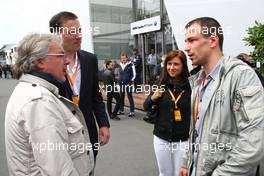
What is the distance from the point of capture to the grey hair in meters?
1.98

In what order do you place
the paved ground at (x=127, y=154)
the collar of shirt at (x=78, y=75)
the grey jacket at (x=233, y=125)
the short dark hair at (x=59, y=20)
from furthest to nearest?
1. the paved ground at (x=127, y=154)
2. the collar of shirt at (x=78, y=75)
3. the short dark hair at (x=59, y=20)
4. the grey jacket at (x=233, y=125)

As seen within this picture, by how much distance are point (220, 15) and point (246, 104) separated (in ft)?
26.4

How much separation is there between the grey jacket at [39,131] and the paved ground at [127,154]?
3332mm

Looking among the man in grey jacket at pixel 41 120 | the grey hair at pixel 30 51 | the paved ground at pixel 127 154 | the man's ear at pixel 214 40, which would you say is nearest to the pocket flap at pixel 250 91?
the man's ear at pixel 214 40

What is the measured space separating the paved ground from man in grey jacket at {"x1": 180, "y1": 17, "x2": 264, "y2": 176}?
3082 millimetres


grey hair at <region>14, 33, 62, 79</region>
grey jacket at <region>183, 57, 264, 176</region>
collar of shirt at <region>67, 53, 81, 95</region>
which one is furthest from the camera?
collar of shirt at <region>67, 53, 81, 95</region>

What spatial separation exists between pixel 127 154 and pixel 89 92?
340 centimetres

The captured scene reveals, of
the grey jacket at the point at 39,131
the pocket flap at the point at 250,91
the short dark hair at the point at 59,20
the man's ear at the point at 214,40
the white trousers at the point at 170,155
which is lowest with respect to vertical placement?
the white trousers at the point at 170,155

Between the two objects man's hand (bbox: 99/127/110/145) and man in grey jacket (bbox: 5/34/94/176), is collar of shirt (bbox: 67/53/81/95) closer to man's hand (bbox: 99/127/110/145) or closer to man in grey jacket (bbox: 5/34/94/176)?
man's hand (bbox: 99/127/110/145)

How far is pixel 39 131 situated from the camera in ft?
5.83

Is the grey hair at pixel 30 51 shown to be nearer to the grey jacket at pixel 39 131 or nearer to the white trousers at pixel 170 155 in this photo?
the grey jacket at pixel 39 131

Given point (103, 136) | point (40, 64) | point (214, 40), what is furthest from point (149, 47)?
point (40, 64)

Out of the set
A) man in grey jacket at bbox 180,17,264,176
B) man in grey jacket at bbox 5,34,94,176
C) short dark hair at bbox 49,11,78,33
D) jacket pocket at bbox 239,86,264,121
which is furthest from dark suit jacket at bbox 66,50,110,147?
jacket pocket at bbox 239,86,264,121

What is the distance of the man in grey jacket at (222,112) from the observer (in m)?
1.79
